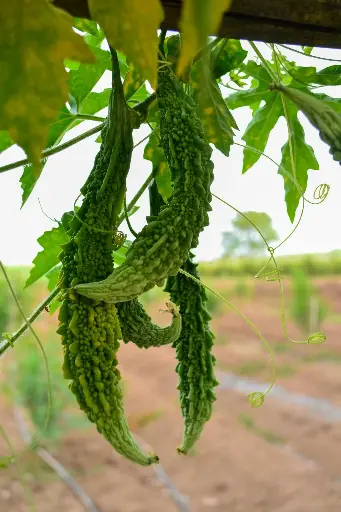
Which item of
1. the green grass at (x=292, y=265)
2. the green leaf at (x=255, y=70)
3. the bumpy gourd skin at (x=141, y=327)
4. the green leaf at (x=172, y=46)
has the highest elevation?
the green grass at (x=292, y=265)

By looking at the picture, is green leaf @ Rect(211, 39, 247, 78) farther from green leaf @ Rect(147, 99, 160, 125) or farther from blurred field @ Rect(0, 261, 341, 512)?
blurred field @ Rect(0, 261, 341, 512)

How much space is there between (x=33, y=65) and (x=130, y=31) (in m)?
0.04

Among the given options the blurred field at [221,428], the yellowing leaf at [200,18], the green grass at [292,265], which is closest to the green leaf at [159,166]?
the yellowing leaf at [200,18]

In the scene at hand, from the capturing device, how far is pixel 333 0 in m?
0.36

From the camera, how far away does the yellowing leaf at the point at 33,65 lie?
0.22m

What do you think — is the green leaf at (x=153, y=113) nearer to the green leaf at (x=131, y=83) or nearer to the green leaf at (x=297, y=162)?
the green leaf at (x=131, y=83)

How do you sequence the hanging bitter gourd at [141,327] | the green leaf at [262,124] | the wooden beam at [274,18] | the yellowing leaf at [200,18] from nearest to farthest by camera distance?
1. the yellowing leaf at [200,18]
2. the wooden beam at [274,18]
3. the hanging bitter gourd at [141,327]
4. the green leaf at [262,124]

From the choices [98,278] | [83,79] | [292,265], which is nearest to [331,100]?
[83,79]

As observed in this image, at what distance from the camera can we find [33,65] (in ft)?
0.75

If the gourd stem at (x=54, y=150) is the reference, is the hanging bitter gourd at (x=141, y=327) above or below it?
below

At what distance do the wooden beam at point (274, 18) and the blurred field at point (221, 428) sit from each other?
180 centimetres

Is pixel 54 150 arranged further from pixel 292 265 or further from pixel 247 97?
pixel 292 265

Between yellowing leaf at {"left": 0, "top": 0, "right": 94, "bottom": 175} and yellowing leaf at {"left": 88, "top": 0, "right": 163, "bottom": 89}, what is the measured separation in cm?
1

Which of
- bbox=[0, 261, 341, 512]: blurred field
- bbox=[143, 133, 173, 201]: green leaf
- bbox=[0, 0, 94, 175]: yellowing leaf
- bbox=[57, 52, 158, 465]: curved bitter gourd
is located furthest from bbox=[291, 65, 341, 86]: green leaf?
bbox=[0, 261, 341, 512]: blurred field
